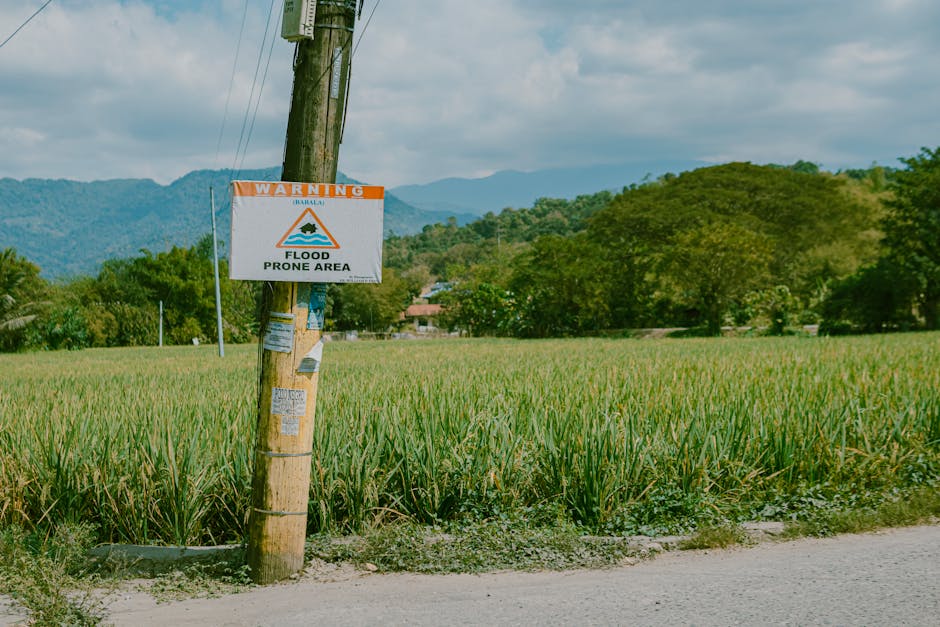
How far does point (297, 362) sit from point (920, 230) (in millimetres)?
34624

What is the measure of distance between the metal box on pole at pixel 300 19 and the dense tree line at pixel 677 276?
1209 inches

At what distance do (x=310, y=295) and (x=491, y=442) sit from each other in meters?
1.84

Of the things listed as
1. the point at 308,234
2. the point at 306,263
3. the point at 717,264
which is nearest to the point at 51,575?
the point at 306,263

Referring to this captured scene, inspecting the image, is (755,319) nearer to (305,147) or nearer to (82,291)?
(305,147)

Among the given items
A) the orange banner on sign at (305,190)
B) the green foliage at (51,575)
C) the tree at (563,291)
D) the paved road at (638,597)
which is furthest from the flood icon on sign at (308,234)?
the tree at (563,291)

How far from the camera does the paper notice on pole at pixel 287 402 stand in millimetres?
4070

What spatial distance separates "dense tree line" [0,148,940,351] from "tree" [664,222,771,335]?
7 cm

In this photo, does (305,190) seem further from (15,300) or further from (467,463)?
(15,300)

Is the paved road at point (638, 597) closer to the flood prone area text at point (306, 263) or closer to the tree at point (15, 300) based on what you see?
the flood prone area text at point (306, 263)

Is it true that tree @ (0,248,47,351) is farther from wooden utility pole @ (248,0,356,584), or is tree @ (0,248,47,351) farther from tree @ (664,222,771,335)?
wooden utility pole @ (248,0,356,584)

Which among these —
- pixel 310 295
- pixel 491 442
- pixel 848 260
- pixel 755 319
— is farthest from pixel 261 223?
pixel 848 260

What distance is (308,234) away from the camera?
4.02m

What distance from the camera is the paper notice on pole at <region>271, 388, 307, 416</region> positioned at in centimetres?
407

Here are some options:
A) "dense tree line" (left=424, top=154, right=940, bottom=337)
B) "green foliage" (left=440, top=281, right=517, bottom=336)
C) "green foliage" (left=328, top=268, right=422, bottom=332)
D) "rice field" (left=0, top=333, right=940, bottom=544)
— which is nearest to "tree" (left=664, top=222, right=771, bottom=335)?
"dense tree line" (left=424, top=154, right=940, bottom=337)
